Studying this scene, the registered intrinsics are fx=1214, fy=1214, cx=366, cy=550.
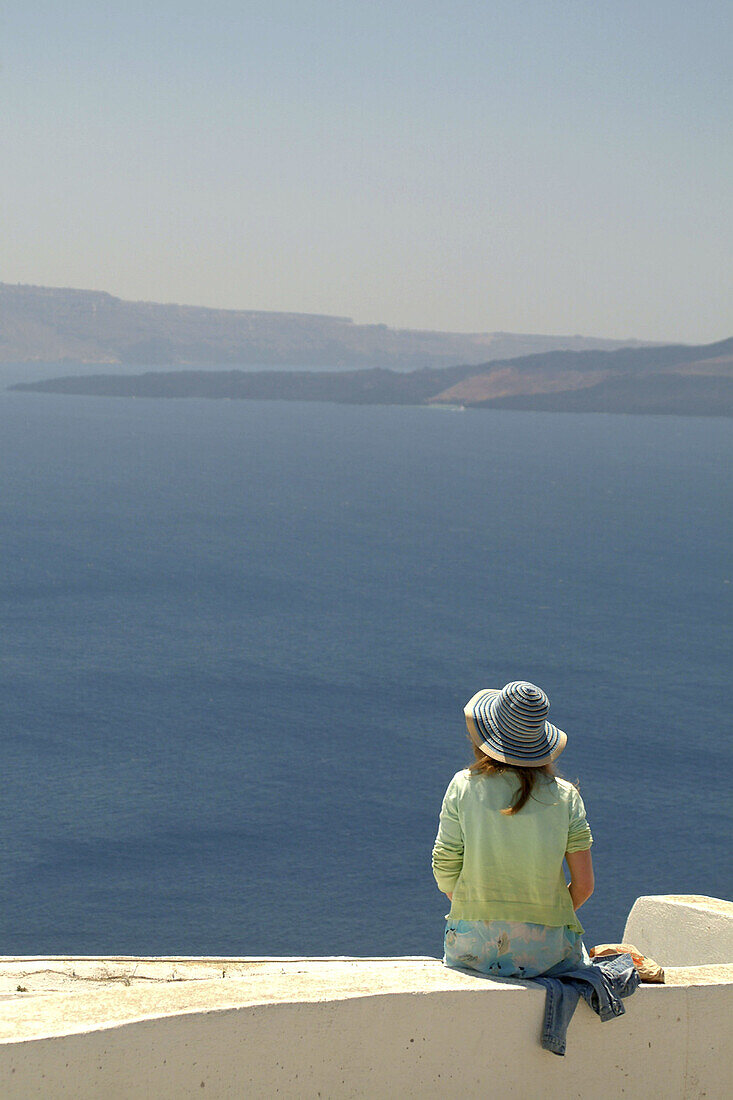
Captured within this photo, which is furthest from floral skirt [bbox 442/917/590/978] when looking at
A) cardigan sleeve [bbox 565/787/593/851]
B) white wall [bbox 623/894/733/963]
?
white wall [bbox 623/894/733/963]

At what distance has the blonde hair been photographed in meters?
4.47

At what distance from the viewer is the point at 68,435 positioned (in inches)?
7269

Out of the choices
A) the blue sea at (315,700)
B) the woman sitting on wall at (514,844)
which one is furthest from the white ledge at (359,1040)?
the blue sea at (315,700)

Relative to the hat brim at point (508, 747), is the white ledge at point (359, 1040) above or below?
below

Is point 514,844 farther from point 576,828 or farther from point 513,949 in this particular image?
point 513,949

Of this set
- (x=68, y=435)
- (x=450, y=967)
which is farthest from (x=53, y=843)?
(x=68, y=435)

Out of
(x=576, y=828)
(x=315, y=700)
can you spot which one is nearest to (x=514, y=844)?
(x=576, y=828)

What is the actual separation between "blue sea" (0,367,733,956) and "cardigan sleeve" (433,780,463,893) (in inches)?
1273

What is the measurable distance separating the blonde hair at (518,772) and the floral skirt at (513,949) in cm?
46

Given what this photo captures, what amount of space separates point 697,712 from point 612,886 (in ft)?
60.6

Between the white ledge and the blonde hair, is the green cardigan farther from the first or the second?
the white ledge

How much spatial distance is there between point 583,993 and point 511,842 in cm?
58

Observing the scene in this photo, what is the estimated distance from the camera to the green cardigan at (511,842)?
4492 millimetres

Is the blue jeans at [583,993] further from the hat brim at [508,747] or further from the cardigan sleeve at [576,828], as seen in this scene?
the hat brim at [508,747]
